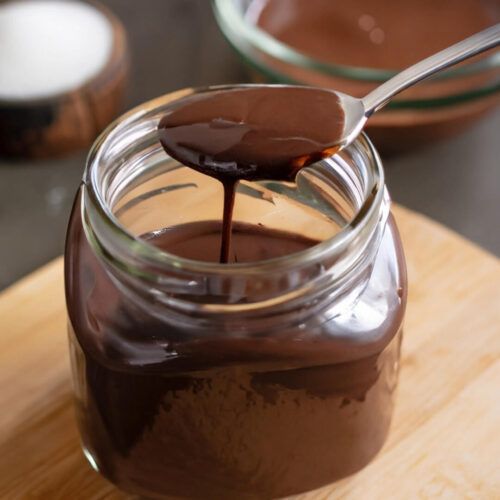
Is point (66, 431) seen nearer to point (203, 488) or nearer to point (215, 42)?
point (203, 488)

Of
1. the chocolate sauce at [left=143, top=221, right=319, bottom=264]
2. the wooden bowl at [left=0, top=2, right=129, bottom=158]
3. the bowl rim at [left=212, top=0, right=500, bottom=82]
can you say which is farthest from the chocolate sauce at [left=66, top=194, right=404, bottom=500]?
the wooden bowl at [left=0, top=2, right=129, bottom=158]

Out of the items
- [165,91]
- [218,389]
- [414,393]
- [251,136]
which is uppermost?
[251,136]

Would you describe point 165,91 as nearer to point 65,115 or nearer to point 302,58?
point 65,115

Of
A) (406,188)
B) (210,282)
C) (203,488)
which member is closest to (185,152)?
(210,282)

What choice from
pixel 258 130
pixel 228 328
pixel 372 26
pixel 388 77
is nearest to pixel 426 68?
pixel 258 130

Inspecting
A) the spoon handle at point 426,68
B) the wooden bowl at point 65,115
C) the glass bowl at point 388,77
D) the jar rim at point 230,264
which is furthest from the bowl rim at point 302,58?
the jar rim at point 230,264

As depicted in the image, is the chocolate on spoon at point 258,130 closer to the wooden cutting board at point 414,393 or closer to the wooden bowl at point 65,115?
the wooden cutting board at point 414,393
